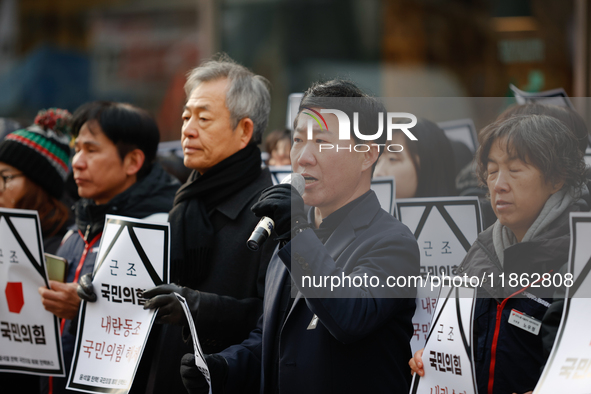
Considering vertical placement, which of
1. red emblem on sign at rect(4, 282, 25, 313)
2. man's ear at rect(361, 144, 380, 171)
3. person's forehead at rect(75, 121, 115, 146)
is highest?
person's forehead at rect(75, 121, 115, 146)

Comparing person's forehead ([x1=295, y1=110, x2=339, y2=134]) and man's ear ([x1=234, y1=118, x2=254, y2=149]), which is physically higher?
person's forehead ([x1=295, y1=110, x2=339, y2=134])

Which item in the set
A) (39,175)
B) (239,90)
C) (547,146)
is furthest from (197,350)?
(39,175)

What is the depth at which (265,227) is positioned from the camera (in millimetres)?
1952

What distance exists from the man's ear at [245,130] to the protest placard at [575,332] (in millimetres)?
1423

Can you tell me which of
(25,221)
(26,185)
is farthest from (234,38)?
(25,221)

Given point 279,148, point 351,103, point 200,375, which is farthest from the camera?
point 279,148

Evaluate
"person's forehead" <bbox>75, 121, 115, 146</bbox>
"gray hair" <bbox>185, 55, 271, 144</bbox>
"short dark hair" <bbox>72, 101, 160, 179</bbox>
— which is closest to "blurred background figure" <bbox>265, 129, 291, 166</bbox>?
"short dark hair" <bbox>72, 101, 160, 179</bbox>

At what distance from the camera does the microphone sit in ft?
6.17

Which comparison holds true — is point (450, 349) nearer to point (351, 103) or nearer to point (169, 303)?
point (351, 103)

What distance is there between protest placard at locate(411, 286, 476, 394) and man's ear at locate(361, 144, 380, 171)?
0.47 m

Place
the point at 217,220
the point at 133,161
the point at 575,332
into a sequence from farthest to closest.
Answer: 1. the point at 133,161
2. the point at 217,220
3. the point at 575,332

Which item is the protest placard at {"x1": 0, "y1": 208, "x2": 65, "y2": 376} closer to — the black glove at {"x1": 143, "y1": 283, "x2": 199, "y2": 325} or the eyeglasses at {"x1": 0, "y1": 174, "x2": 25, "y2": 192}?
the eyeglasses at {"x1": 0, "y1": 174, "x2": 25, "y2": 192}

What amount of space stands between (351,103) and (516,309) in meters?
0.83

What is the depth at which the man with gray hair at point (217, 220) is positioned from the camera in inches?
101
